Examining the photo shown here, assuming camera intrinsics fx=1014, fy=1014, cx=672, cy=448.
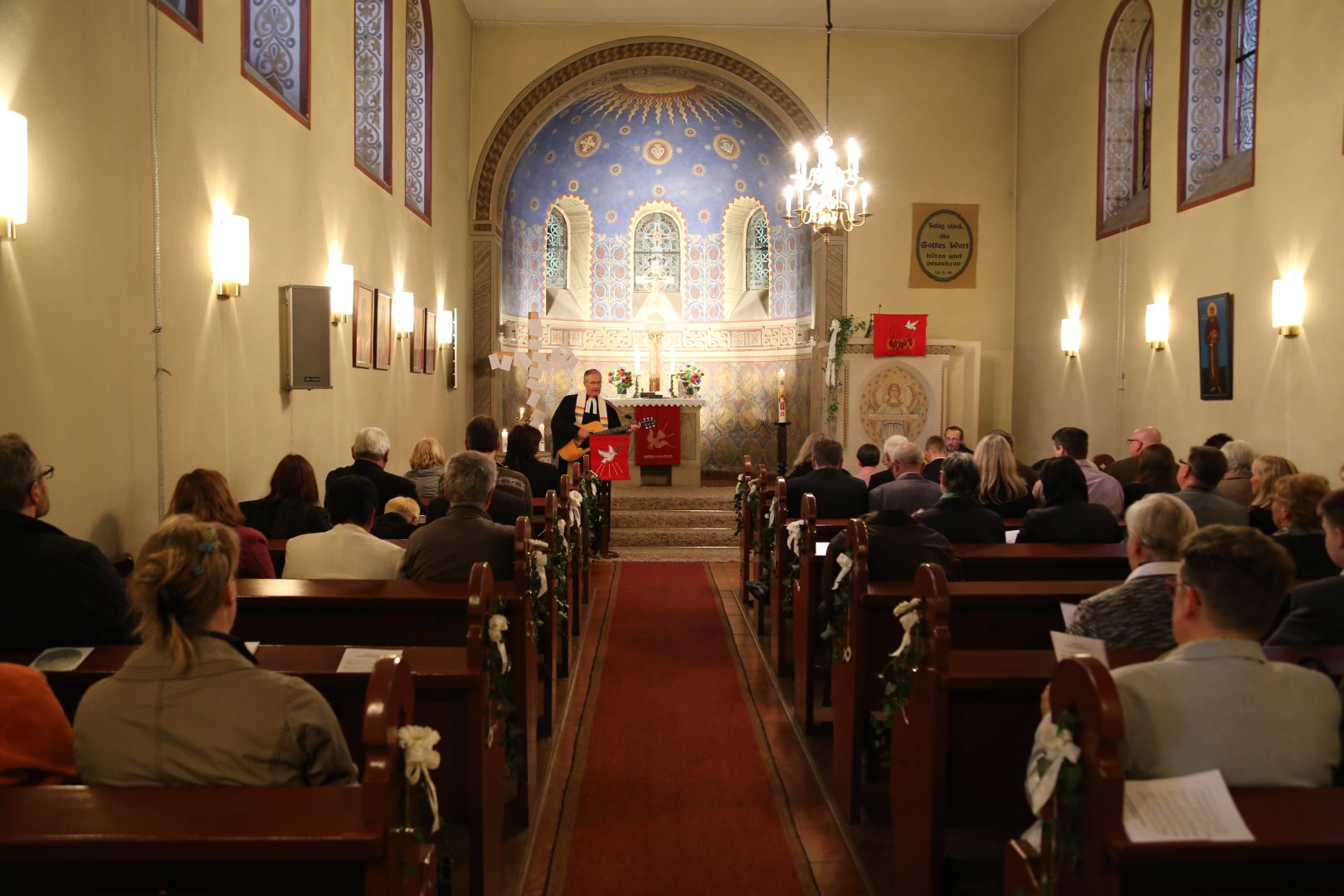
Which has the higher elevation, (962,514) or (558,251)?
(558,251)

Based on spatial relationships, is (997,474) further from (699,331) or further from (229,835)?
(699,331)

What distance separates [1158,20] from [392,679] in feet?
30.9

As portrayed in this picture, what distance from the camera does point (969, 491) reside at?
469 cm

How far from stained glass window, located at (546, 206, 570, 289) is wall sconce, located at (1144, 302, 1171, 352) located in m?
8.55

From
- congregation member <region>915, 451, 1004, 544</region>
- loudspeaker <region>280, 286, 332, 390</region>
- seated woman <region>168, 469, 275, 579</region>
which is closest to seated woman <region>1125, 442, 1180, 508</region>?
congregation member <region>915, 451, 1004, 544</region>

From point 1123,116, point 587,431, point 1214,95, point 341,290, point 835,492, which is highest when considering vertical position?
point 1123,116

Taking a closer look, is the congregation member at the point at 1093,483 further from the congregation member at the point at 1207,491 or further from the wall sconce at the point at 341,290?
the wall sconce at the point at 341,290

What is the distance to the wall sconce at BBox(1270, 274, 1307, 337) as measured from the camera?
22.3 feet

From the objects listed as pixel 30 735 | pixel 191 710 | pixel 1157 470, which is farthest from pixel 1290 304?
pixel 30 735

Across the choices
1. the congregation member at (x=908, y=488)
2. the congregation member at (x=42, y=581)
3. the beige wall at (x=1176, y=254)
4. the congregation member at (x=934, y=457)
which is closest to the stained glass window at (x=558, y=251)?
the beige wall at (x=1176, y=254)

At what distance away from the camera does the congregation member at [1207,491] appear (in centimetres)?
467

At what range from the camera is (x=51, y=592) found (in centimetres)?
279

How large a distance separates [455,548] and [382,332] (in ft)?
16.2

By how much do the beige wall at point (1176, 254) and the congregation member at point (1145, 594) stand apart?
172 inches
